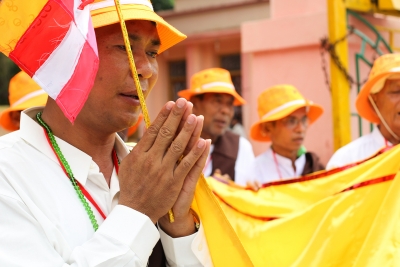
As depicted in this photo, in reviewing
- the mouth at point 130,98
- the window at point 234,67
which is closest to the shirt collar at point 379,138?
the mouth at point 130,98

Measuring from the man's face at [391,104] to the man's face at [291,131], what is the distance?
98 cm

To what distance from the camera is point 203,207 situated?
181cm

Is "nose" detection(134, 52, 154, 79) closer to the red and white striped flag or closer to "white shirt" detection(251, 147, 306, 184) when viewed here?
the red and white striped flag

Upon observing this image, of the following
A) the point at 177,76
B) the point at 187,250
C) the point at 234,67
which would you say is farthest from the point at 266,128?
the point at 177,76

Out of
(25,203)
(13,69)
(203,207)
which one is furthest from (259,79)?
(13,69)

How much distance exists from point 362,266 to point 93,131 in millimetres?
1119

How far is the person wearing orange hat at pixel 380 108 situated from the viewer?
136 inches

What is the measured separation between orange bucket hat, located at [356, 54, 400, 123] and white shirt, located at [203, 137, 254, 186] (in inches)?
49.7

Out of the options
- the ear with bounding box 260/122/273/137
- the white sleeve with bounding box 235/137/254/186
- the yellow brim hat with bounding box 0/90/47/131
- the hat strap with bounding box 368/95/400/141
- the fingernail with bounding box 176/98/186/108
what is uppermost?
the fingernail with bounding box 176/98/186/108

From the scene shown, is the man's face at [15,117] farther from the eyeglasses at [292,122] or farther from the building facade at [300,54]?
the building facade at [300,54]

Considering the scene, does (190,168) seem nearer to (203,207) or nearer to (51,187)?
(203,207)

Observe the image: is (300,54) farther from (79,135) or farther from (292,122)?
(79,135)

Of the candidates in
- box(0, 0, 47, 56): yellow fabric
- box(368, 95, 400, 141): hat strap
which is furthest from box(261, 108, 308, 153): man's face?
box(0, 0, 47, 56): yellow fabric

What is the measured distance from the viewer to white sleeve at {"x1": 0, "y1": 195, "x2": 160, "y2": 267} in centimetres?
140
